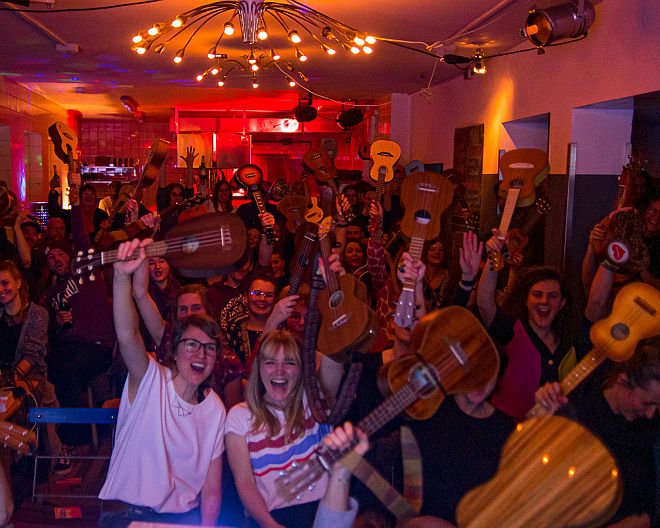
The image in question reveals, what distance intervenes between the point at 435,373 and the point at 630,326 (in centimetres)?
92

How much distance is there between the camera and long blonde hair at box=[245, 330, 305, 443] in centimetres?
281

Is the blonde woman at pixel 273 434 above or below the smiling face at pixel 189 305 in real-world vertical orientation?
below

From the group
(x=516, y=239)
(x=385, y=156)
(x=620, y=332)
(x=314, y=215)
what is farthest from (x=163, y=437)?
(x=385, y=156)

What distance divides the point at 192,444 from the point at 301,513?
0.48 meters

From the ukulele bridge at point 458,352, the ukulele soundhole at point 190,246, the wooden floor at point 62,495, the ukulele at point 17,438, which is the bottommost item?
the wooden floor at point 62,495

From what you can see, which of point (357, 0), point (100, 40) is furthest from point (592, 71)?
point (100, 40)

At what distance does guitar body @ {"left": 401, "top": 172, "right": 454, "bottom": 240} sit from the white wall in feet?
6.50

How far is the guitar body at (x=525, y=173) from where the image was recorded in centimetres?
340

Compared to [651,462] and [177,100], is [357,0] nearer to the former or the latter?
[651,462]

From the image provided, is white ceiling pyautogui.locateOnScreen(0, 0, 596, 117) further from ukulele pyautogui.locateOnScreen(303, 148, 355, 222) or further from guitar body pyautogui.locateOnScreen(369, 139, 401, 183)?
ukulele pyautogui.locateOnScreen(303, 148, 355, 222)

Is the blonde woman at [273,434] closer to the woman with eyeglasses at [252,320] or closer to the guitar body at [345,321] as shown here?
the guitar body at [345,321]

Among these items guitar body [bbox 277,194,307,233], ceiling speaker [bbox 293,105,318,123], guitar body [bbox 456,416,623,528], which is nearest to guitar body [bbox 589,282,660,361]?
guitar body [bbox 456,416,623,528]

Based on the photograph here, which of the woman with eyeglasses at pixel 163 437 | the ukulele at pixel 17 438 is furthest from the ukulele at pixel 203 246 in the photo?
the ukulele at pixel 17 438

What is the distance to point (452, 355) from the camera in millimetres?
1926
